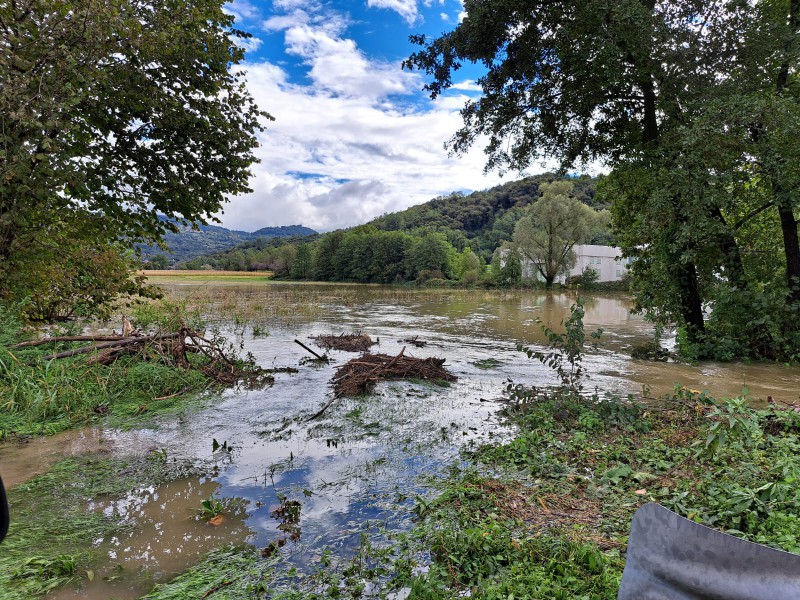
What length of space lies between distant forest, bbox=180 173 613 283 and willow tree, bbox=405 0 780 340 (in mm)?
38625

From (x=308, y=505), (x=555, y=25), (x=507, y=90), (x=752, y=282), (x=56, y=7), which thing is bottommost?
(x=308, y=505)

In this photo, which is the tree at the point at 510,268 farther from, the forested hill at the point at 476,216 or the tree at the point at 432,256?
the forested hill at the point at 476,216

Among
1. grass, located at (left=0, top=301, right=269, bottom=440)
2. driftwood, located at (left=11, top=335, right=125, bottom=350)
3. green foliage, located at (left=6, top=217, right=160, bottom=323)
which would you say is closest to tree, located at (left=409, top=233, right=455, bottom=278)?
green foliage, located at (left=6, top=217, right=160, bottom=323)

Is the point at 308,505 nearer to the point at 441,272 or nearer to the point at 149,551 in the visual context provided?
the point at 149,551

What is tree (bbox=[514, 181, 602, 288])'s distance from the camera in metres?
49.7

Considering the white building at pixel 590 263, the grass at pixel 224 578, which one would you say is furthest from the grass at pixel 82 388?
the white building at pixel 590 263

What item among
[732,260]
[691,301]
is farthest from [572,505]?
[691,301]

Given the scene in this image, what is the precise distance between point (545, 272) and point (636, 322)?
35014 millimetres

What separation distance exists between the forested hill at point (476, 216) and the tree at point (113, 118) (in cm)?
9652

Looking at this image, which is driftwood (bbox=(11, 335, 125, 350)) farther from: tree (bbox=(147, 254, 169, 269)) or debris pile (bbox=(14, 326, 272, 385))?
tree (bbox=(147, 254, 169, 269))

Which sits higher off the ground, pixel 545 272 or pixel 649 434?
pixel 545 272

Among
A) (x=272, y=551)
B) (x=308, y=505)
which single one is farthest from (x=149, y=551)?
(x=308, y=505)

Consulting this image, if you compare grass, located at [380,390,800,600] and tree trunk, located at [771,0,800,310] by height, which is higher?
tree trunk, located at [771,0,800,310]

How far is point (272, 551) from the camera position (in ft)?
11.5
